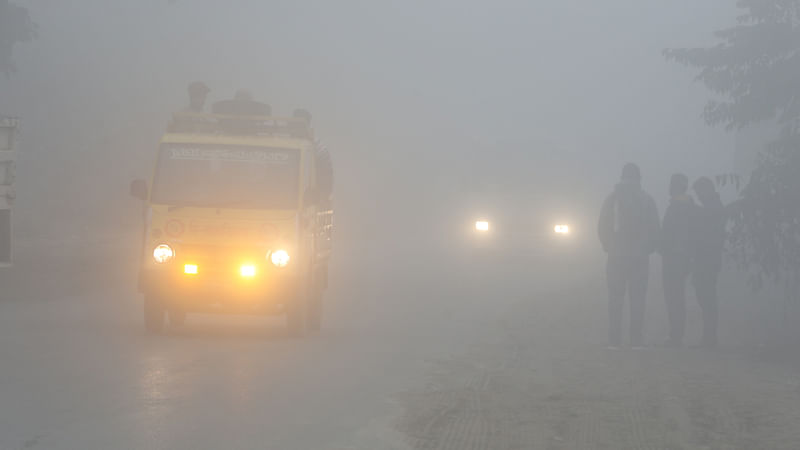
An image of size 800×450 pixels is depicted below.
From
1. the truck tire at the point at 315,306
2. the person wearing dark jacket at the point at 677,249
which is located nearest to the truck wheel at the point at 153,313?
the truck tire at the point at 315,306

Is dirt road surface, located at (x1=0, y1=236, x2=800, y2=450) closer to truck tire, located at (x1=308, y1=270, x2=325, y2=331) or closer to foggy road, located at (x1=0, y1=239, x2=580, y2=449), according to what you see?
foggy road, located at (x1=0, y1=239, x2=580, y2=449)

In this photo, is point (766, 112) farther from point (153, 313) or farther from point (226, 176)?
point (153, 313)

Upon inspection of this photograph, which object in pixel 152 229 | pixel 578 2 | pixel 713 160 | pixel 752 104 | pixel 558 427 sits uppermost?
pixel 578 2

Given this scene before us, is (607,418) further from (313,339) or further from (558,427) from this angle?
(313,339)

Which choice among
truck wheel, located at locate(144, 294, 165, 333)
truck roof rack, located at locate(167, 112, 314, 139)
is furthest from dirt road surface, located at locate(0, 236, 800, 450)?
truck roof rack, located at locate(167, 112, 314, 139)

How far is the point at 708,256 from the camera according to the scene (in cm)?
1595

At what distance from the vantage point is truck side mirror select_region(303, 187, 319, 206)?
1440 cm

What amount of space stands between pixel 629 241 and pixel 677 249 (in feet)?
2.70

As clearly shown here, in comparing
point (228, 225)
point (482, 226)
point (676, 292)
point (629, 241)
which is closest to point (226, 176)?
point (228, 225)

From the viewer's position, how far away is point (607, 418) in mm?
9469

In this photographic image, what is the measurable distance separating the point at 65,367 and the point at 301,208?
3.86 metres

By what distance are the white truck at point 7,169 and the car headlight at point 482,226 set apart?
72.9 feet

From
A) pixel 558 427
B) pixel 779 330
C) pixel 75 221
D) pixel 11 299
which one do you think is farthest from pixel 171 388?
pixel 75 221

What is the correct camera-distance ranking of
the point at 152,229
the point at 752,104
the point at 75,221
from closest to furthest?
the point at 152,229
the point at 752,104
the point at 75,221
